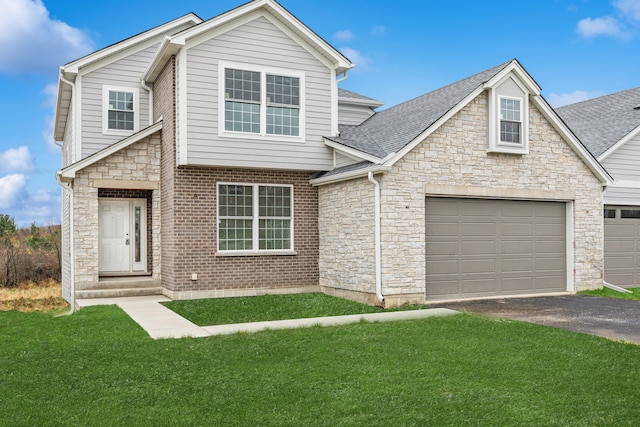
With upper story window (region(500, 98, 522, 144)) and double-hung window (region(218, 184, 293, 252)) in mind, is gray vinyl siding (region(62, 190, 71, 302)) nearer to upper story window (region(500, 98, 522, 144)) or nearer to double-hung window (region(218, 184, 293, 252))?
double-hung window (region(218, 184, 293, 252))

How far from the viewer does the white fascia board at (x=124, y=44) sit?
55.1 feet

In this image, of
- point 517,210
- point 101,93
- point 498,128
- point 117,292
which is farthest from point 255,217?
point 517,210

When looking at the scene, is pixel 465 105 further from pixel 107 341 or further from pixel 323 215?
pixel 107 341

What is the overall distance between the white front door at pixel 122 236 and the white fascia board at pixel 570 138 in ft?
36.1

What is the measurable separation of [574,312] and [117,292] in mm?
10907

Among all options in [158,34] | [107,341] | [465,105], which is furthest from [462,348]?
[158,34]

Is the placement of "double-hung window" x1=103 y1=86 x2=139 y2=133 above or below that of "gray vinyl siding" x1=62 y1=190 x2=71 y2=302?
above

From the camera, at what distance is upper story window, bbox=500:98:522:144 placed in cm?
1488

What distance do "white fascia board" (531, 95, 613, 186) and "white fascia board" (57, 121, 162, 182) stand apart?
32.4 feet

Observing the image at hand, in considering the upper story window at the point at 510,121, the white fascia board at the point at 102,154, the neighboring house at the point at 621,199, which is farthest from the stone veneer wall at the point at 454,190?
the white fascia board at the point at 102,154

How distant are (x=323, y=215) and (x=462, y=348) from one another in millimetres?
7800

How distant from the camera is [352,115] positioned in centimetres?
2108

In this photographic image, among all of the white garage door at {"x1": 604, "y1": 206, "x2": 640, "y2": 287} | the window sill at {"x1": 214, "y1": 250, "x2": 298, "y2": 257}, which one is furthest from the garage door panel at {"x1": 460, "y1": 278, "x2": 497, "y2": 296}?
the white garage door at {"x1": 604, "y1": 206, "x2": 640, "y2": 287}

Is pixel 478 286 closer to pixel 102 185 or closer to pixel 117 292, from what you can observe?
pixel 117 292
